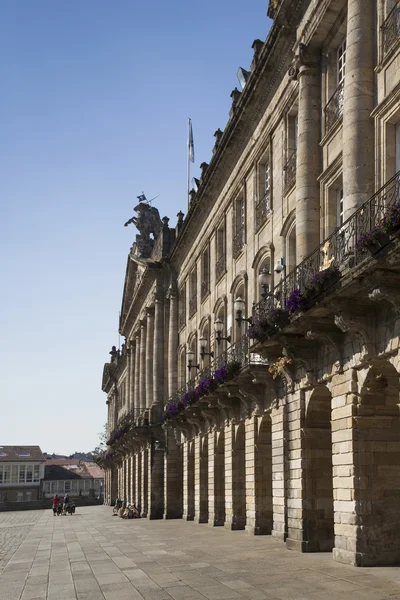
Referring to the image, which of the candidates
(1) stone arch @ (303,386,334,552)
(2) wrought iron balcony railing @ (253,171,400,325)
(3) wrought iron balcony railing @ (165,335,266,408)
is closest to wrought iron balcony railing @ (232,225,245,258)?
(3) wrought iron balcony railing @ (165,335,266,408)

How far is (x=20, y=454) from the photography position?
117000mm

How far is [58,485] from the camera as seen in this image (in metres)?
120

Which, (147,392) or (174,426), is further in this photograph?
(147,392)

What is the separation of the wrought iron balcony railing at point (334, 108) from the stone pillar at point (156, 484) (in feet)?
94.6

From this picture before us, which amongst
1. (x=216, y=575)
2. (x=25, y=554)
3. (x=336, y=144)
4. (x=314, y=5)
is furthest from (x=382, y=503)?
(x=314, y=5)

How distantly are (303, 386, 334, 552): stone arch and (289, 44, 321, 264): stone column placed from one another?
13.6 ft

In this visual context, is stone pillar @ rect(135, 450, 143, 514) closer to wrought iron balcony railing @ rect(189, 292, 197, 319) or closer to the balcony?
wrought iron balcony railing @ rect(189, 292, 197, 319)

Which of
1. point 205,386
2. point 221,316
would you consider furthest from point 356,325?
point 221,316

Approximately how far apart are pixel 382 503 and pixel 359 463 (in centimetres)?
99

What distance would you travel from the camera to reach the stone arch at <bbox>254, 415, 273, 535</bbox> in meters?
26.0

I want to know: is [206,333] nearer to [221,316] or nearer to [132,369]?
[221,316]

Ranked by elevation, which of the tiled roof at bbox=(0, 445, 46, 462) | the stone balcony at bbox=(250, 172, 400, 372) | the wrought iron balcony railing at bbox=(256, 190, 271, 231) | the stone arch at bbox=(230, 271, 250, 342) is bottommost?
the tiled roof at bbox=(0, 445, 46, 462)

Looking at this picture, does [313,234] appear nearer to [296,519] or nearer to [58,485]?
[296,519]

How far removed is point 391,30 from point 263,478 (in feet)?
49.8
